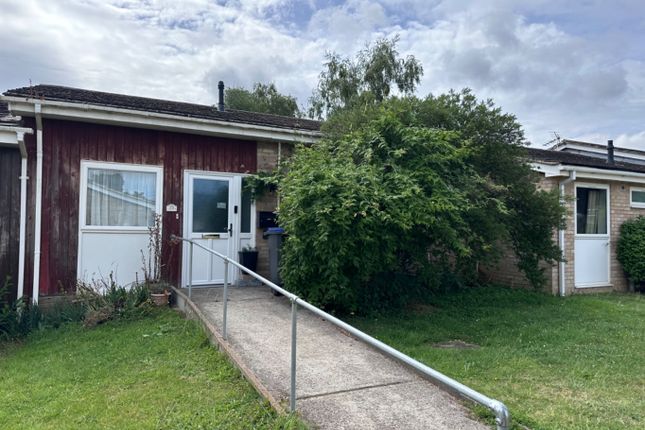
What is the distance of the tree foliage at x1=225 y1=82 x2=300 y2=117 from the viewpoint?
968 inches

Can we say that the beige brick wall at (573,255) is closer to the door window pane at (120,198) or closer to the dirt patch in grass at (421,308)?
the dirt patch in grass at (421,308)

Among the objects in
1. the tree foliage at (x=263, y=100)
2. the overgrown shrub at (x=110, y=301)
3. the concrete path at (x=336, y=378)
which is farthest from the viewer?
the tree foliage at (x=263, y=100)

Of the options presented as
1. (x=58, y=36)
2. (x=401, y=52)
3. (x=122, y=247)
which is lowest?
(x=122, y=247)

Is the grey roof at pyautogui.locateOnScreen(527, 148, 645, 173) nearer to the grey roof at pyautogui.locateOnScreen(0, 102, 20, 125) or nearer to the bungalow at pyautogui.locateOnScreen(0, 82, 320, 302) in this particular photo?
the bungalow at pyautogui.locateOnScreen(0, 82, 320, 302)

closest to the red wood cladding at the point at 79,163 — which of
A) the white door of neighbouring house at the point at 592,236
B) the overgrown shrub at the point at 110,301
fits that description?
the overgrown shrub at the point at 110,301

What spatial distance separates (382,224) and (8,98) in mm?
5666

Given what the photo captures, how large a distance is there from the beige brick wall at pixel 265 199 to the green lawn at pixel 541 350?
2.64m

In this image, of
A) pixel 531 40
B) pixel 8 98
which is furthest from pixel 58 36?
pixel 531 40

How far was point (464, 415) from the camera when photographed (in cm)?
318

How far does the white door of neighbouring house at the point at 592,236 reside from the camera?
9.61 m

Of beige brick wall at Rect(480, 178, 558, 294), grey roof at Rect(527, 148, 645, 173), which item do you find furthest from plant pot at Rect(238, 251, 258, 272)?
grey roof at Rect(527, 148, 645, 173)

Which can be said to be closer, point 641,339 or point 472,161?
point 641,339

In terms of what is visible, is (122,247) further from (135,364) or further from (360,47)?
(360,47)

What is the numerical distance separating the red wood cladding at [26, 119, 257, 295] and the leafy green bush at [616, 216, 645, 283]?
9405 mm
